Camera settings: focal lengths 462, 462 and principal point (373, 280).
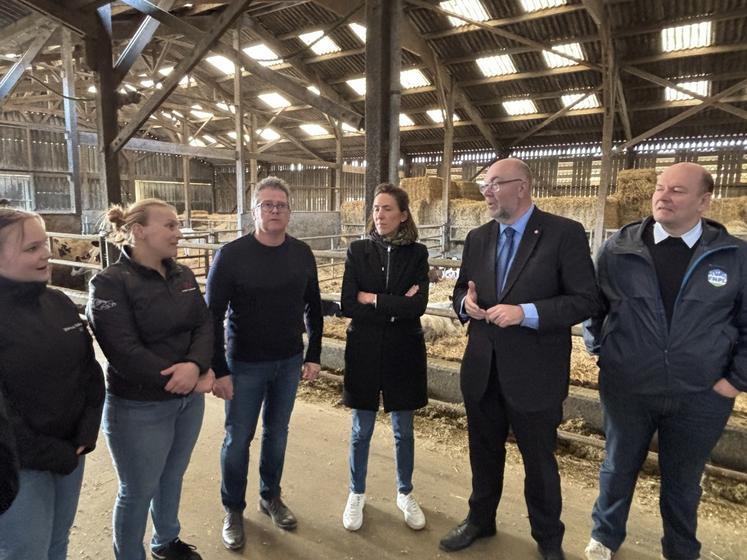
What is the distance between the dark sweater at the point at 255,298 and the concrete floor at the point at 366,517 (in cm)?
85

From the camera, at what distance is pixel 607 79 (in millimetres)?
8797

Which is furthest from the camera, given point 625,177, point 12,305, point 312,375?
point 625,177

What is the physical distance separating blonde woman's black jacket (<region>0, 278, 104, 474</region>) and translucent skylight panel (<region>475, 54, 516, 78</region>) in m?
10.8

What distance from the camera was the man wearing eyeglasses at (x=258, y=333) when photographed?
2.00 meters

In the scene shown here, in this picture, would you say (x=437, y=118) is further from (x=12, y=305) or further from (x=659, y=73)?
(x=12, y=305)

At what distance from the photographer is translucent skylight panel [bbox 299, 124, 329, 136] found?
1712cm

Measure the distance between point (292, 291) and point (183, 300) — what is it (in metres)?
0.52

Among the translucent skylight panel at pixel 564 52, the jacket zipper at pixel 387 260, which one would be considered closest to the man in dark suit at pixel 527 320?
the jacket zipper at pixel 387 260

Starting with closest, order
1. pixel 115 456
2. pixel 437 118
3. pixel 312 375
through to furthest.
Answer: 1. pixel 115 456
2. pixel 312 375
3. pixel 437 118

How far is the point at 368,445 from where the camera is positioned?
2.23m

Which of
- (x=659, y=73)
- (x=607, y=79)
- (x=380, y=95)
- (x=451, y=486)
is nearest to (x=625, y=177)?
(x=659, y=73)

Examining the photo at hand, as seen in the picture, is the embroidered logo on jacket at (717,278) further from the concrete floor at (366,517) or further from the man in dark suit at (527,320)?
the concrete floor at (366,517)

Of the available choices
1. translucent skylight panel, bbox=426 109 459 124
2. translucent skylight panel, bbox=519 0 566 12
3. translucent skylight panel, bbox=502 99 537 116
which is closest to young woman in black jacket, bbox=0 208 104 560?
translucent skylight panel, bbox=519 0 566 12

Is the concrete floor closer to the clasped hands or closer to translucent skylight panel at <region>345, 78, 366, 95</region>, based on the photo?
the clasped hands
